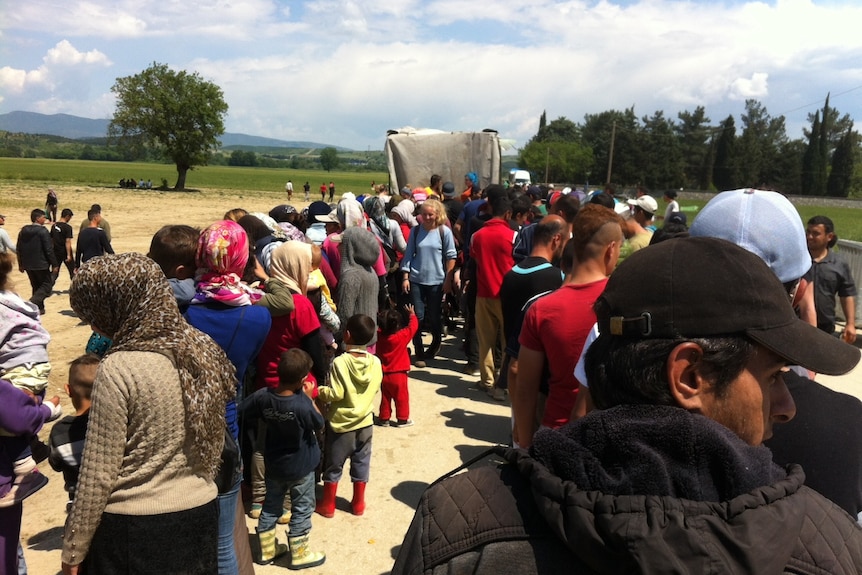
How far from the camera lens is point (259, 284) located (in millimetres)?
4324

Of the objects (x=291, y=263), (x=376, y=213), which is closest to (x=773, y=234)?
(x=291, y=263)

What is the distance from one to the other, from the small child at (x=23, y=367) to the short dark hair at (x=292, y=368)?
3.88 feet

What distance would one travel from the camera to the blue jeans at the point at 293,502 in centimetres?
394

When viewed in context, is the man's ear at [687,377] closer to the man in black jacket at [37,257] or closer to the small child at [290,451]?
the small child at [290,451]

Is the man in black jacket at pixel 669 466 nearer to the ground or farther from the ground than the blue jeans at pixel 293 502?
farther from the ground

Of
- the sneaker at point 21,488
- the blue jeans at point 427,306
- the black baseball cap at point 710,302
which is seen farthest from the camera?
the blue jeans at point 427,306

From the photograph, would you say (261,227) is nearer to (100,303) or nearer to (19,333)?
(19,333)

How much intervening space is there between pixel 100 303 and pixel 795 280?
2462mm

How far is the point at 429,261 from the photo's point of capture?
7.71 meters

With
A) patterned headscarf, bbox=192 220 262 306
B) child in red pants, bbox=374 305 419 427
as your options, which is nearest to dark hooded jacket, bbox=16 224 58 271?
child in red pants, bbox=374 305 419 427

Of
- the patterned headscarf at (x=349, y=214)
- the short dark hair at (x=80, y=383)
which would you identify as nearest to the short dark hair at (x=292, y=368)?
the short dark hair at (x=80, y=383)

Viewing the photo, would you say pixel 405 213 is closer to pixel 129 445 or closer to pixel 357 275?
pixel 357 275

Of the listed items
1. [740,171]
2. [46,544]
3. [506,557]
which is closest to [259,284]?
[46,544]

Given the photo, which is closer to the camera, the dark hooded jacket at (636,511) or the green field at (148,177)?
the dark hooded jacket at (636,511)
